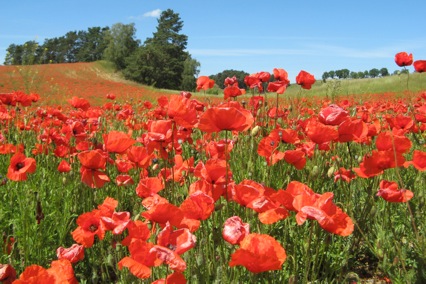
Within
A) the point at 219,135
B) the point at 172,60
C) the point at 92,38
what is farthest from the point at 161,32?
the point at 219,135

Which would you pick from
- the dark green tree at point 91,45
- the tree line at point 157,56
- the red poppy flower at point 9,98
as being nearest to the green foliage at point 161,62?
the tree line at point 157,56

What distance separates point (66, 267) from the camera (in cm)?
108

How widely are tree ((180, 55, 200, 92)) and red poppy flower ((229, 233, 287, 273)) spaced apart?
52383 mm

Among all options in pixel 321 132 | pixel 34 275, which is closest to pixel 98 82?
pixel 321 132

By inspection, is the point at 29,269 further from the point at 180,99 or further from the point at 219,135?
the point at 219,135

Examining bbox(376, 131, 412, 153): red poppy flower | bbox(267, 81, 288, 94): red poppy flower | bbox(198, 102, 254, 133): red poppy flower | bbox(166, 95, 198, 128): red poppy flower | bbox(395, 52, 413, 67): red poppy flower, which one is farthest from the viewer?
bbox(395, 52, 413, 67): red poppy flower

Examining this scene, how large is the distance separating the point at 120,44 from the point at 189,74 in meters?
10.1

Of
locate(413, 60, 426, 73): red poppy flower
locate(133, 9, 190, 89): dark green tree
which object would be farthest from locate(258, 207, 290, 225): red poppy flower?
locate(133, 9, 190, 89): dark green tree

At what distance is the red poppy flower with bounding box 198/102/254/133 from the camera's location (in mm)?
1502

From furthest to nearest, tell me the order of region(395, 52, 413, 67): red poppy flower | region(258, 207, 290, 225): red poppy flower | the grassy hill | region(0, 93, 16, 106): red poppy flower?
the grassy hill < region(0, 93, 16, 106): red poppy flower < region(395, 52, 413, 67): red poppy flower < region(258, 207, 290, 225): red poppy flower

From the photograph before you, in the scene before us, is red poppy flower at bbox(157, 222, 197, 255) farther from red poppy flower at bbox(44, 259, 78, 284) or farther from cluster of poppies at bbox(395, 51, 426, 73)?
cluster of poppies at bbox(395, 51, 426, 73)

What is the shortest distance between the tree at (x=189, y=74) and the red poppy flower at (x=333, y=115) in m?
51.5

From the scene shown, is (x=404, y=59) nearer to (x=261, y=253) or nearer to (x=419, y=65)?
(x=419, y=65)

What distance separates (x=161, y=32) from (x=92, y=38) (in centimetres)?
4080
